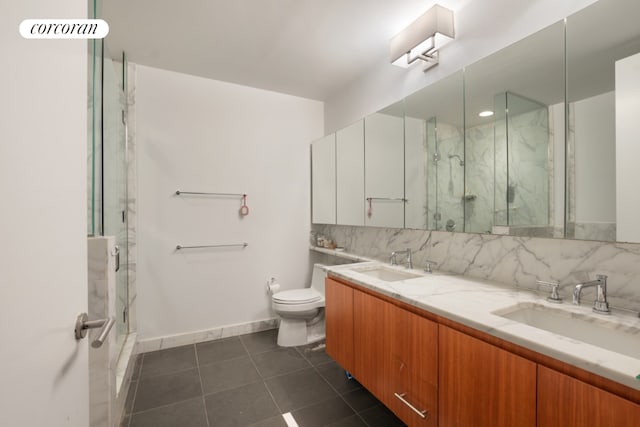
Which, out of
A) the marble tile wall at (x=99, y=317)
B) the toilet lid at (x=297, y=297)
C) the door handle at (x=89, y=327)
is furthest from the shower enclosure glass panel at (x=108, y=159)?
the toilet lid at (x=297, y=297)

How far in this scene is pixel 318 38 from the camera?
6.88 ft

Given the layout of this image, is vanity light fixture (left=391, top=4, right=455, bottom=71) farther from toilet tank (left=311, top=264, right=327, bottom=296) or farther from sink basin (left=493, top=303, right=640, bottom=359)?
toilet tank (left=311, top=264, right=327, bottom=296)

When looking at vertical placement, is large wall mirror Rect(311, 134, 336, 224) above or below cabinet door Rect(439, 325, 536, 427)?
above

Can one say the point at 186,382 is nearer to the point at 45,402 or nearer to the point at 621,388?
the point at 45,402

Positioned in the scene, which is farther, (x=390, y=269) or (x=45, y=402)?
(x=390, y=269)

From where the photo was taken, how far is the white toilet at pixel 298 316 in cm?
248

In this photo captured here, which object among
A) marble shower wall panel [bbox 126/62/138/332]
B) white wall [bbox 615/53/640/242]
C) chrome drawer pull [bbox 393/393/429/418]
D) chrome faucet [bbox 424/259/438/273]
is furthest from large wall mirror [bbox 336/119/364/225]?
marble shower wall panel [bbox 126/62/138/332]

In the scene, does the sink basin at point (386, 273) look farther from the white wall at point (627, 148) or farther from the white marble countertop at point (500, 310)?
the white wall at point (627, 148)

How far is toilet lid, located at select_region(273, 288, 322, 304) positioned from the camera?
249cm

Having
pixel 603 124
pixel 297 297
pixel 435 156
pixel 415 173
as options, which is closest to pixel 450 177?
pixel 435 156

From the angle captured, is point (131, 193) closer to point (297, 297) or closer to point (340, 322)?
point (297, 297)

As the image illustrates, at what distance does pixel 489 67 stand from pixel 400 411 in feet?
5.79

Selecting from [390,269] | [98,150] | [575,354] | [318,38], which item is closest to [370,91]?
[318,38]

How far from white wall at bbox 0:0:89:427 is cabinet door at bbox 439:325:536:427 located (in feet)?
3.88
